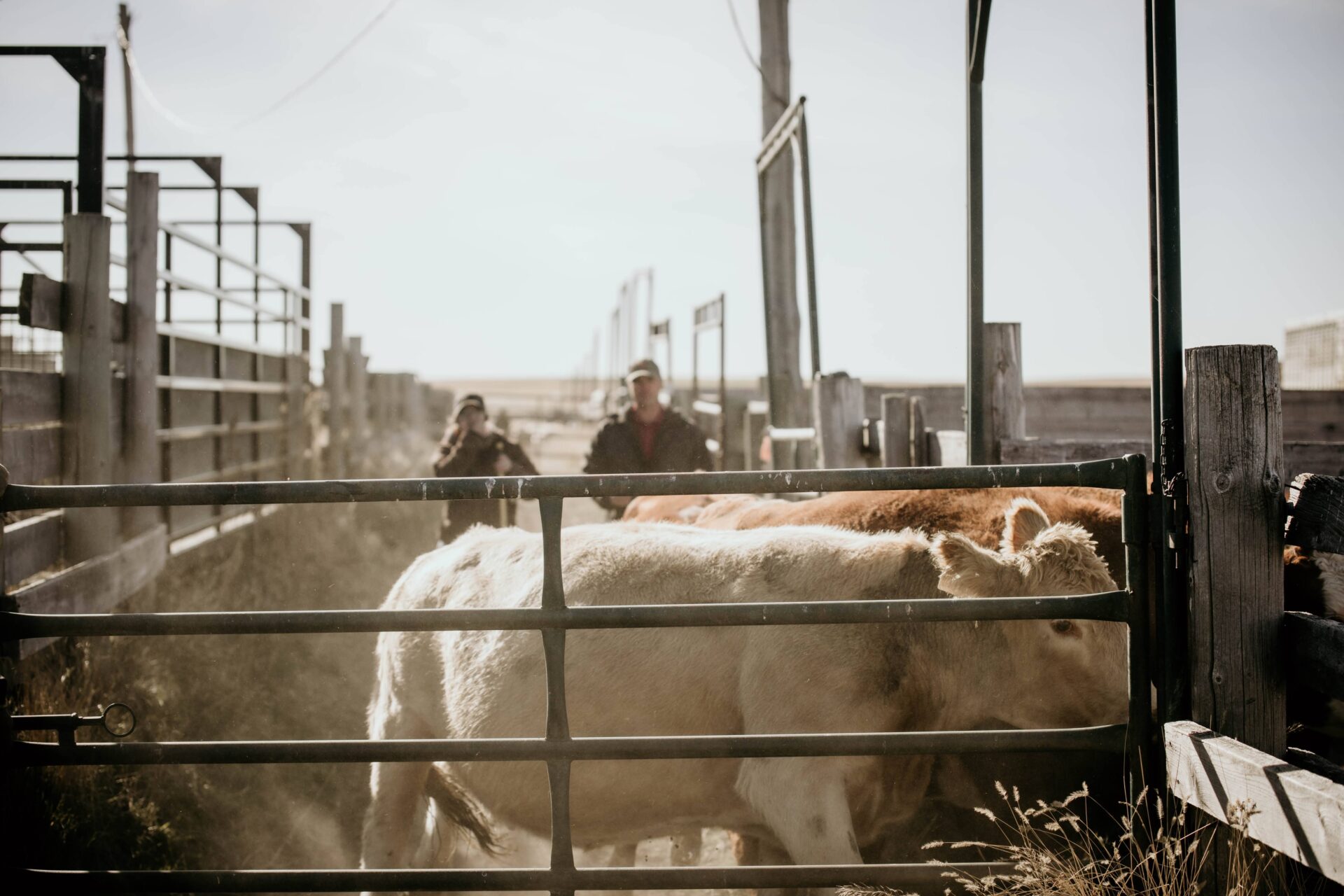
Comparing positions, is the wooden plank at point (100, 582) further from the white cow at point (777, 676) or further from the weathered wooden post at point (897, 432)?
the weathered wooden post at point (897, 432)

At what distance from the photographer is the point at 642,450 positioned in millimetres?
7551

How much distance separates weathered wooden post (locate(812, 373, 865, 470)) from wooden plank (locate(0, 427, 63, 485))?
427 centimetres

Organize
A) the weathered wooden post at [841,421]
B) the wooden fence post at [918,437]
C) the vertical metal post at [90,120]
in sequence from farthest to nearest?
the weathered wooden post at [841,421] → the vertical metal post at [90,120] → the wooden fence post at [918,437]

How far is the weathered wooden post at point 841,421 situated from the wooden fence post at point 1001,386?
1.69 meters

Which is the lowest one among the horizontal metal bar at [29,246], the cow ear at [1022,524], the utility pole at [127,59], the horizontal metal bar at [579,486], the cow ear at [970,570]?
Result: the cow ear at [970,570]

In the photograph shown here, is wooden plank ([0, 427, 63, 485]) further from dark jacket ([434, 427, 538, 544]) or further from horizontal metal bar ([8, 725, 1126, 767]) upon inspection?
dark jacket ([434, 427, 538, 544])

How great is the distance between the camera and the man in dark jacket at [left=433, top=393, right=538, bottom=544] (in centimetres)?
740

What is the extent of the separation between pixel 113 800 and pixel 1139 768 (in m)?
3.82

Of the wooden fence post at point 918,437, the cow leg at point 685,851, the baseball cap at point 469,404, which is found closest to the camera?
the cow leg at point 685,851

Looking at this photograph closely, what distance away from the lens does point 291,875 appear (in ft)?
7.97

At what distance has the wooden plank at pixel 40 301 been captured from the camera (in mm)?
4368

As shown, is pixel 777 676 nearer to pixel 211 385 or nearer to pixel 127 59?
pixel 211 385

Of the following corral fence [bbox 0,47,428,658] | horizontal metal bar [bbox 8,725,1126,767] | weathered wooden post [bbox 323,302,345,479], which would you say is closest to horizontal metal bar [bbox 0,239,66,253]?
corral fence [bbox 0,47,428,658]

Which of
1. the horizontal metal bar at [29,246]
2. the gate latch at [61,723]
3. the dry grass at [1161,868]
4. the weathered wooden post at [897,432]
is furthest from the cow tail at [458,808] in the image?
the horizontal metal bar at [29,246]
